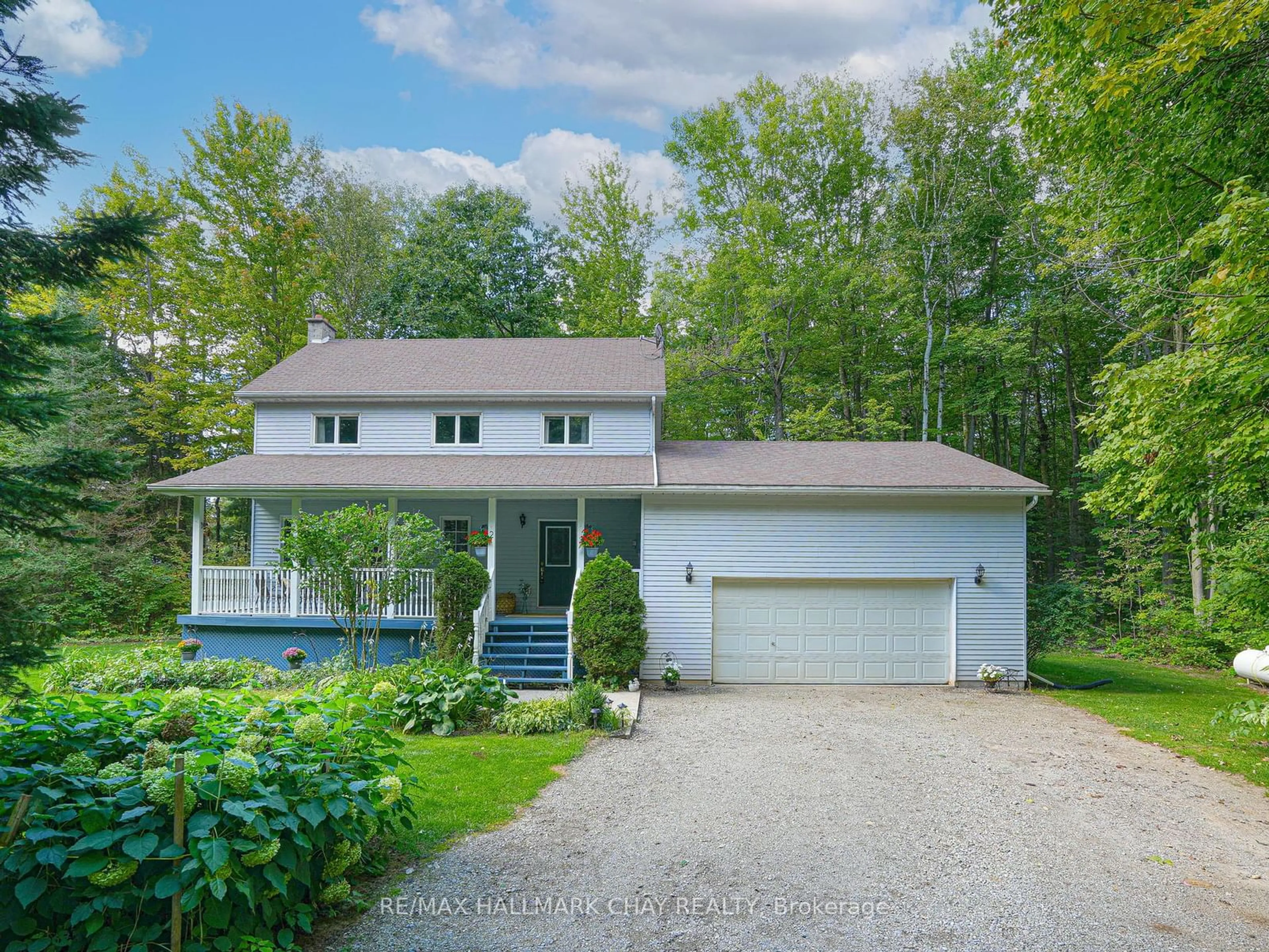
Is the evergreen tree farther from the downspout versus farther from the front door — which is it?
the front door

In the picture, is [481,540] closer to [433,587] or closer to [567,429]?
[433,587]

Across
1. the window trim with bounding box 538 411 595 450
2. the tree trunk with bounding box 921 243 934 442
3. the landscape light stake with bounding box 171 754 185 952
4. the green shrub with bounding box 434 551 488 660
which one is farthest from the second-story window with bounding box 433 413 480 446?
the tree trunk with bounding box 921 243 934 442

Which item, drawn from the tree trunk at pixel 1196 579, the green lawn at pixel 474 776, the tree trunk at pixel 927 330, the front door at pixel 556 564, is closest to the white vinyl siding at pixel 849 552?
the front door at pixel 556 564

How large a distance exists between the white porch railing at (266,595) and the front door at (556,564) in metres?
3.25

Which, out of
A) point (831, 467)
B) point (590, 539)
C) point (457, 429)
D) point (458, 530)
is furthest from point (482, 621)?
point (831, 467)

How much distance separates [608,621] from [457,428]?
6.44m

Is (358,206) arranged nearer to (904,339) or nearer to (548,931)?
(904,339)

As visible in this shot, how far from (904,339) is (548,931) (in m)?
23.0

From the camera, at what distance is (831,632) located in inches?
504

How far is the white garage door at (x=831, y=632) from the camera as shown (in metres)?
12.8

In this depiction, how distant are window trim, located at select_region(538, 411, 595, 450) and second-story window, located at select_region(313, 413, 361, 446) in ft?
13.6

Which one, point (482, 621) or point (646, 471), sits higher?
point (646, 471)

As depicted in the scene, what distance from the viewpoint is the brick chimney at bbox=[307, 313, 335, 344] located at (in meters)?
18.4

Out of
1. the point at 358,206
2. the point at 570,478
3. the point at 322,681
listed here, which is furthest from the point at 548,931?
the point at 358,206
